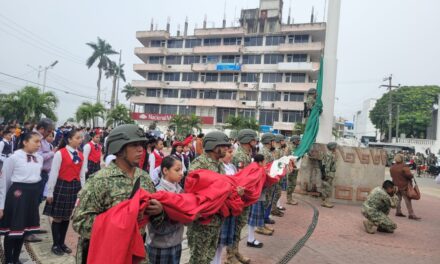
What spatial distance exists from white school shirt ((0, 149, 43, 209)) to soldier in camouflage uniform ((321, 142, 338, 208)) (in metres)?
7.74

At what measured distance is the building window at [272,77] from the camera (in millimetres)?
44938

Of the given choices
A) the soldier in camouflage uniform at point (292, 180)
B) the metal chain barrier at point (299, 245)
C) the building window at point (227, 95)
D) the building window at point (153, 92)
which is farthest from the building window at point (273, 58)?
the metal chain barrier at point (299, 245)

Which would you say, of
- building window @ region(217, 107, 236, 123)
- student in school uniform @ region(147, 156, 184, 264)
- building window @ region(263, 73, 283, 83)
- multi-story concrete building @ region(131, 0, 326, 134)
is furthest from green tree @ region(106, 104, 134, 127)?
student in school uniform @ region(147, 156, 184, 264)

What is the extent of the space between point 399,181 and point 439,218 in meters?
1.86

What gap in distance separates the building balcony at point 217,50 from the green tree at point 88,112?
57.8 feet

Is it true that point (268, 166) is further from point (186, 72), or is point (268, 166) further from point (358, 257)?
point (186, 72)

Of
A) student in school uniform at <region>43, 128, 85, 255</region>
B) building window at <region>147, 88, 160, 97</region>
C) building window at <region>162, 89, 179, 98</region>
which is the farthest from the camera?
building window at <region>147, 88, 160, 97</region>

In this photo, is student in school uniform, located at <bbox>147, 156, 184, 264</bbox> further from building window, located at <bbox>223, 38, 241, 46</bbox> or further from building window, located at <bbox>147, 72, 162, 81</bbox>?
building window, located at <bbox>147, 72, 162, 81</bbox>

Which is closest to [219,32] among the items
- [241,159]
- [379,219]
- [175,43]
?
[175,43]

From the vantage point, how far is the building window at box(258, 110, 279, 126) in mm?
44831

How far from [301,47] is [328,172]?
36.2 meters

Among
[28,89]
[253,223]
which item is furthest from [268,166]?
[28,89]

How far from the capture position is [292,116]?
44.0 metres

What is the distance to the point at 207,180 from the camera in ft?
10.8
